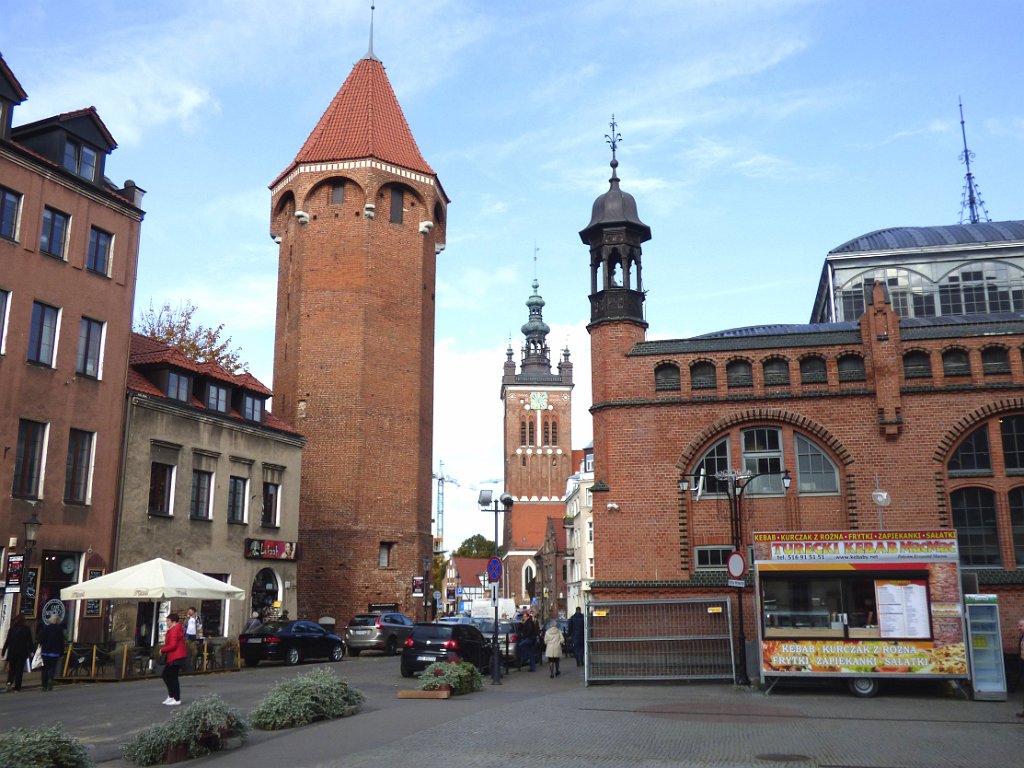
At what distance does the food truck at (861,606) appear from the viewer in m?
18.1

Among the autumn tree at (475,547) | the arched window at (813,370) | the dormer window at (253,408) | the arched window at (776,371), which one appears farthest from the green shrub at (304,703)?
the autumn tree at (475,547)

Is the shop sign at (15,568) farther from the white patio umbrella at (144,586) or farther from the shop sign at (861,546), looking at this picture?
the shop sign at (861,546)

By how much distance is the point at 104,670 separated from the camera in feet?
78.5

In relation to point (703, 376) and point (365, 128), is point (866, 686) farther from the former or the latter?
point (365, 128)

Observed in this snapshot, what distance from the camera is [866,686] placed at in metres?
18.2

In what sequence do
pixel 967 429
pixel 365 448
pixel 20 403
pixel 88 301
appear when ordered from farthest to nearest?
pixel 365 448, pixel 88 301, pixel 20 403, pixel 967 429

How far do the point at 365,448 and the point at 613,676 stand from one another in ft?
80.2

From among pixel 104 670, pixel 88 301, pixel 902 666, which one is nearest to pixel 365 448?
pixel 88 301

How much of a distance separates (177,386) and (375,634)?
11283 millimetres

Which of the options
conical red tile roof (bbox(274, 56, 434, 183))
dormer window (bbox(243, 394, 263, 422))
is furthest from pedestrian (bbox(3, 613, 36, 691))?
conical red tile roof (bbox(274, 56, 434, 183))

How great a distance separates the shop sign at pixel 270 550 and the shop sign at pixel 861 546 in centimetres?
2071

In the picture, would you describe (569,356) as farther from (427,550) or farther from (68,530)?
(68,530)

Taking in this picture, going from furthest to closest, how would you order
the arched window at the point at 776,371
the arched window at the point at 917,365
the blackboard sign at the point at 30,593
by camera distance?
the arched window at the point at 776,371 < the blackboard sign at the point at 30,593 < the arched window at the point at 917,365

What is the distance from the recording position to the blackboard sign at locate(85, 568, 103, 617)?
26.5 metres
